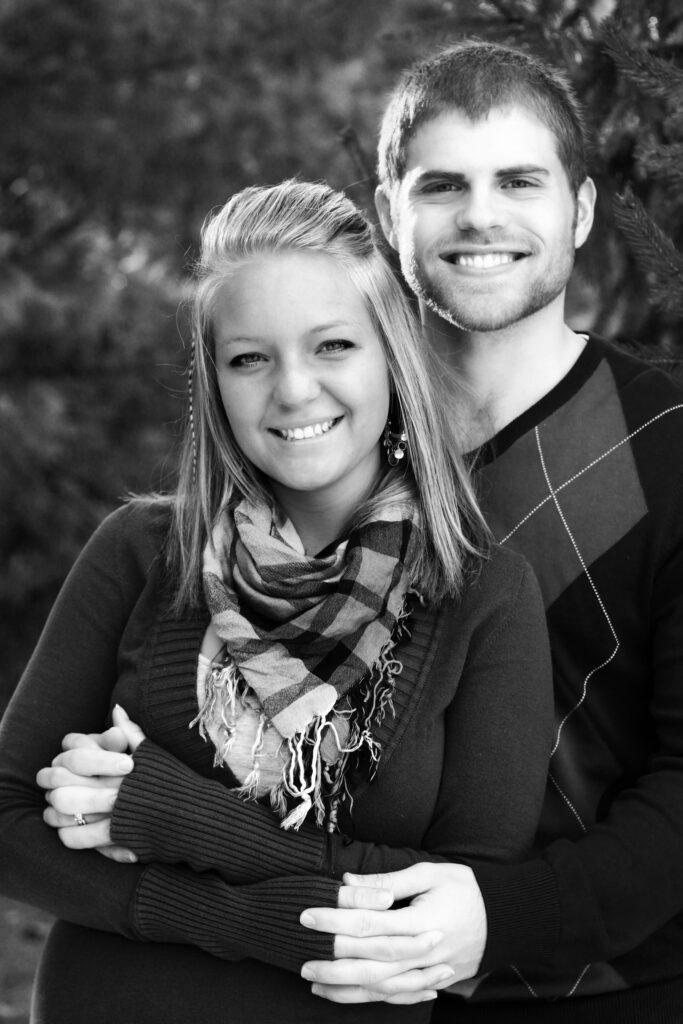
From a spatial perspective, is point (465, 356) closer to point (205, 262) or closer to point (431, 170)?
point (431, 170)

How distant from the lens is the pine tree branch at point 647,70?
2.10m

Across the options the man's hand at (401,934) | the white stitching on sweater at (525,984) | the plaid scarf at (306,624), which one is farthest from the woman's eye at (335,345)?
the white stitching on sweater at (525,984)

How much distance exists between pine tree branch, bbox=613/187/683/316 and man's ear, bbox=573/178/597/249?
A: 0.12m

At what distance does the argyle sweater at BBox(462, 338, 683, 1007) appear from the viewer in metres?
1.94

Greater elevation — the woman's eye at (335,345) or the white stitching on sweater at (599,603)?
the woman's eye at (335,345)

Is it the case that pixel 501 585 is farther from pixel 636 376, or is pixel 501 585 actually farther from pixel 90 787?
pixel 90 787

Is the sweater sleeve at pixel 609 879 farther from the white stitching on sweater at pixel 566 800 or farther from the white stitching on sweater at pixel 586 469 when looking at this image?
the white stitching on sweater at pixel 586 469

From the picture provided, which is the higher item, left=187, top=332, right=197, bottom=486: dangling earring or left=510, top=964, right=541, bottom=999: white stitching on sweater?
left=187, top=332, right=197, bottom=486: dangling earring

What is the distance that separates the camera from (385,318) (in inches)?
78.5

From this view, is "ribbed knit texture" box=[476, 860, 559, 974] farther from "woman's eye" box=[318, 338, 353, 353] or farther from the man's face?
the man's face

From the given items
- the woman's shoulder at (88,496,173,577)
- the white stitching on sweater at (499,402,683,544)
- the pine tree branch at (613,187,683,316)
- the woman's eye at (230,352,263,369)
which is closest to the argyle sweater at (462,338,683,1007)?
the white stitching on sweater at (499,402,683,544)

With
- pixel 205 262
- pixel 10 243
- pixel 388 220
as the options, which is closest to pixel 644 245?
pixel 388 220

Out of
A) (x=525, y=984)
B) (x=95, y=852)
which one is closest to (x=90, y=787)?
(x=95, y=852)

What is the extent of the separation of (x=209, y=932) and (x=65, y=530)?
130 inches
